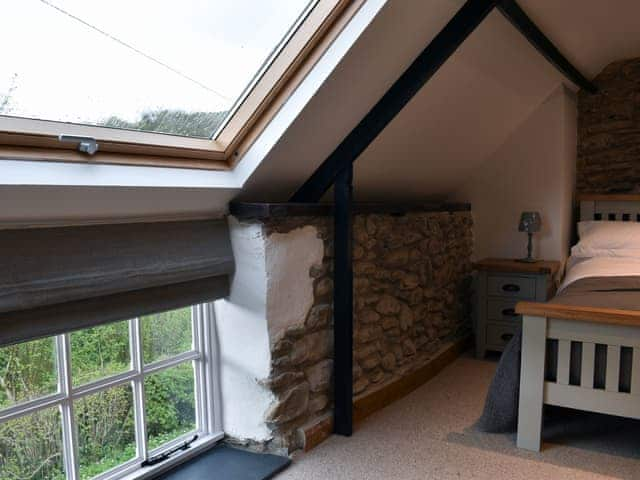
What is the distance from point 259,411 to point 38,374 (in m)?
0.95

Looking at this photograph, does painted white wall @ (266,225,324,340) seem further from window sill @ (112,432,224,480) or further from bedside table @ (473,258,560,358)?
bedside table @ (473,258,560,358)

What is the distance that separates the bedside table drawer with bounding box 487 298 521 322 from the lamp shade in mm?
543

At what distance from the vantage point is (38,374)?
185 cm

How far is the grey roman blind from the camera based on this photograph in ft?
5.28

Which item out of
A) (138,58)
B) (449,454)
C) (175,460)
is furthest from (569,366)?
(138,58)

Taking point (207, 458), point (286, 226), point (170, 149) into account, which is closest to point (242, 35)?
point (170, 149)

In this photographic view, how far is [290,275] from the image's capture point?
2.45 metres

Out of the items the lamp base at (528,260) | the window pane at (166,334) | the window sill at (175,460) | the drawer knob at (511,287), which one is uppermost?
the lamp base at (528,260)

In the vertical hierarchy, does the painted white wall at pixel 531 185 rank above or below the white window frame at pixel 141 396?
above

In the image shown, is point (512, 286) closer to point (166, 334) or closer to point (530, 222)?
point (530, 222)

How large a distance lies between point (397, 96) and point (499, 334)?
2.25 meters

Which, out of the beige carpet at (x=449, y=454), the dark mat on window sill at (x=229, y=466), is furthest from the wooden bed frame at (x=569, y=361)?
the dark mat on window sill at (x=229, y=466)

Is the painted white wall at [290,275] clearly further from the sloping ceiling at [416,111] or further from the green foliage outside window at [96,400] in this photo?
the green foliage outside window at [96,400]

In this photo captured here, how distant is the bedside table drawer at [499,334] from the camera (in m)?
3.86
